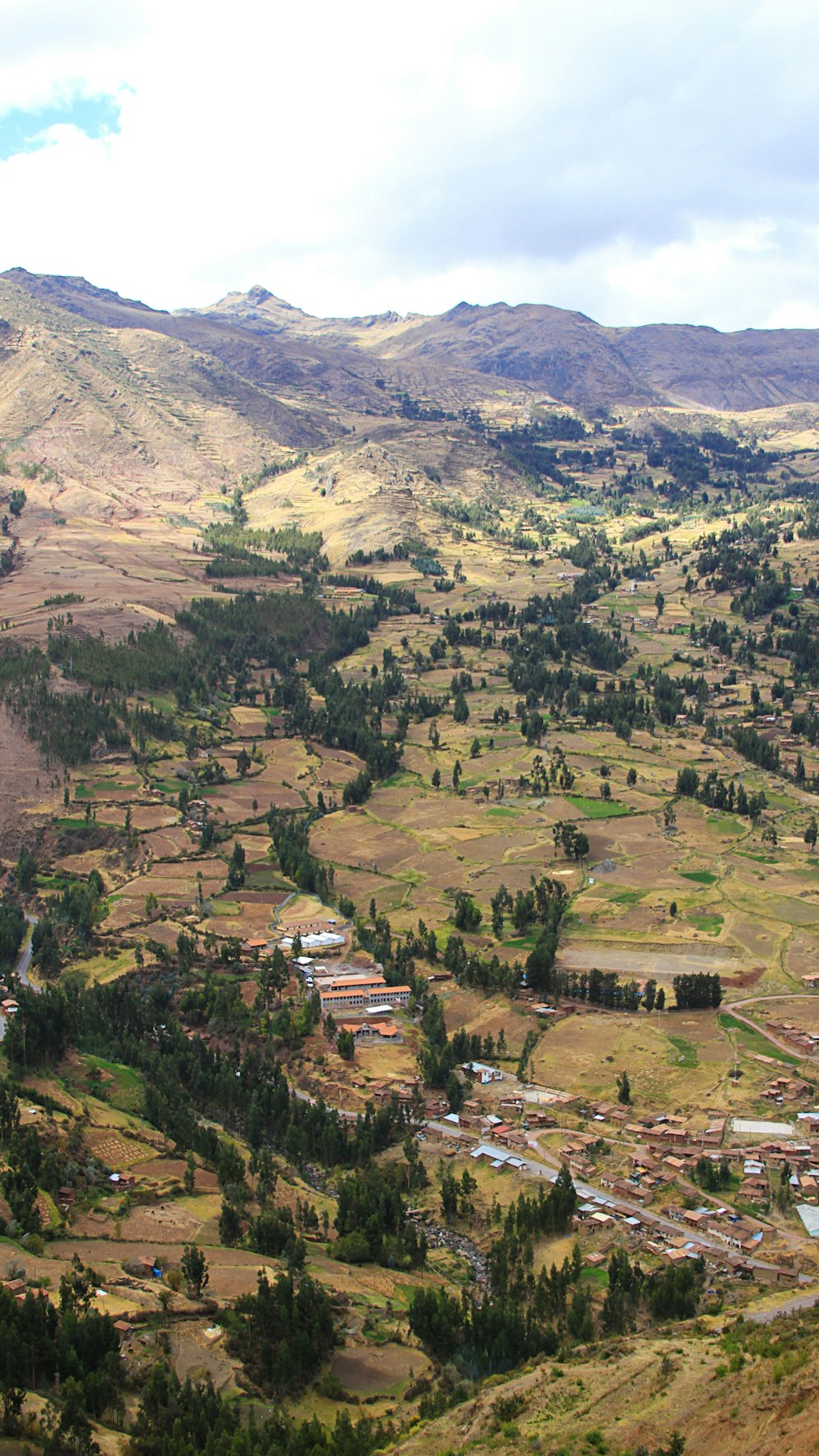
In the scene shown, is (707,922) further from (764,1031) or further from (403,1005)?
(403,1005)

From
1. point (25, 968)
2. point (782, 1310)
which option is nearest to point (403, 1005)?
point (25, 968)

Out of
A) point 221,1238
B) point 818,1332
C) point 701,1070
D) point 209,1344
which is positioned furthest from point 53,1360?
point 701,1070

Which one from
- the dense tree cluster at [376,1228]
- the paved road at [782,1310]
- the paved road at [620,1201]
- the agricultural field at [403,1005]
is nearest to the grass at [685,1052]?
→ the agricultural field at [403,1005]

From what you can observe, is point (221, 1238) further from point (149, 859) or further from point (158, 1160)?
point (149, 859)

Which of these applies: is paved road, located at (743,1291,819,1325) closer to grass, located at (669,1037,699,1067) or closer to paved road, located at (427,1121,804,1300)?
paved road, located at (427,1121,804,1300)

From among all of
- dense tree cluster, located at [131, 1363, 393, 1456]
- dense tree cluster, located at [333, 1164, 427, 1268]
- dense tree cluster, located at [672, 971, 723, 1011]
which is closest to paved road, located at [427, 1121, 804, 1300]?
dense tree cluster, located at [333, 1164, 427, 1268]
